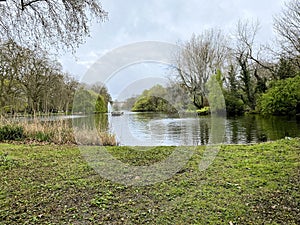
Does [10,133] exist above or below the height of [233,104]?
below

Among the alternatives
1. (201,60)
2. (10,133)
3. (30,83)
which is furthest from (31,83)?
(201,60)

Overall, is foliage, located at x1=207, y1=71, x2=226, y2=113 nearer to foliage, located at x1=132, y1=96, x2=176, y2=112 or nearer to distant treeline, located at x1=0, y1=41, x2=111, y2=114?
foliage, located at x1=132, y1=96, x2=176, y2=112

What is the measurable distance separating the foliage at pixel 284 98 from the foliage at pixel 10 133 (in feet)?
46.7

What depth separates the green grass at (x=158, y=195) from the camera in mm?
2031

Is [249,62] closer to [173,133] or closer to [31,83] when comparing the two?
[173,133]

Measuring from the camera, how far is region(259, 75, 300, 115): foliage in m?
13.9

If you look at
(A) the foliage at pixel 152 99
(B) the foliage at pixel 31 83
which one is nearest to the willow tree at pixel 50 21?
(A) the foliage at pixel 152 99

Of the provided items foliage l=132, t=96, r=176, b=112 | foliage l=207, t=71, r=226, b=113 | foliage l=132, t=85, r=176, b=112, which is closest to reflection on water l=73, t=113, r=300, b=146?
foliage l=132, t=96, r=176, b=112

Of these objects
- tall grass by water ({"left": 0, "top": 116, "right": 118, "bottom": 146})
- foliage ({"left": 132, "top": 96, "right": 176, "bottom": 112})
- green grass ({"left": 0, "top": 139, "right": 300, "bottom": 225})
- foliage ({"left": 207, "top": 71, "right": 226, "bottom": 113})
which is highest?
foliage ({"left": 207, "top": 71, "right": 226, "bottom": 113})

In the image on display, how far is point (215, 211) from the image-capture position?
2133mm

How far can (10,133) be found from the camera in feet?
21.7

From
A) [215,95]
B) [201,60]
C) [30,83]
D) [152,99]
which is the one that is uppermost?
[201,60]

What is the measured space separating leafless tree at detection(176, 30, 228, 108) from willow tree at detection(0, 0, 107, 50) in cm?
957

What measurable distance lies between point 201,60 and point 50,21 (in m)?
15.7
